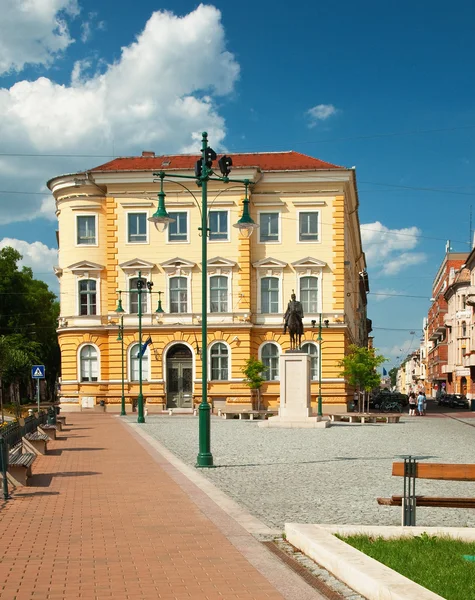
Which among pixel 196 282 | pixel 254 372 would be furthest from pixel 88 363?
pixel 254 372

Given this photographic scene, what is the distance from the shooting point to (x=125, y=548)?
928 centimetres

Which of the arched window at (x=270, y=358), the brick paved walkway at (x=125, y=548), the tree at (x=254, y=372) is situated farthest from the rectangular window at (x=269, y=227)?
the brick paved walkway at (x=125, y=548)

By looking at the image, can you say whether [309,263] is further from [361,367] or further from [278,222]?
[361,367]

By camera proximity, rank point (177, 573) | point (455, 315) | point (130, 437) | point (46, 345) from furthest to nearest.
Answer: point (455, 315), point (46, 345), point (130, 437), point (177, 573)

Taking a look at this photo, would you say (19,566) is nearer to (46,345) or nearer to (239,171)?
(239,171)

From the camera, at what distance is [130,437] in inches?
1120

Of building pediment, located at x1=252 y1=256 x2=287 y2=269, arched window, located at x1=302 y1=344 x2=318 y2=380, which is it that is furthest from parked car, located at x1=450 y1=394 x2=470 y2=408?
building pediment, located at x1=252 y1=256 x2=287 y2=269

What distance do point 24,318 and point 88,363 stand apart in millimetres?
20147

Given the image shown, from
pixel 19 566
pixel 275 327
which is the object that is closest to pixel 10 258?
pixel 275 327

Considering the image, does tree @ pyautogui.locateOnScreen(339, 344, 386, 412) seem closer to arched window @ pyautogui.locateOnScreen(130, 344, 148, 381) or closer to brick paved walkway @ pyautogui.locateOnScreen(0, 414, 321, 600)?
arched window @ pyautogui.locateOnScreen(130, 344, 148, 381)

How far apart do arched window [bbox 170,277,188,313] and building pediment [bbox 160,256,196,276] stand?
1.36 feet

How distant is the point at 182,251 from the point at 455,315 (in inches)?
2217

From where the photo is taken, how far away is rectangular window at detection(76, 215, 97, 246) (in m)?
55.1

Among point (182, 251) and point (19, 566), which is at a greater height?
point (182, 251)
